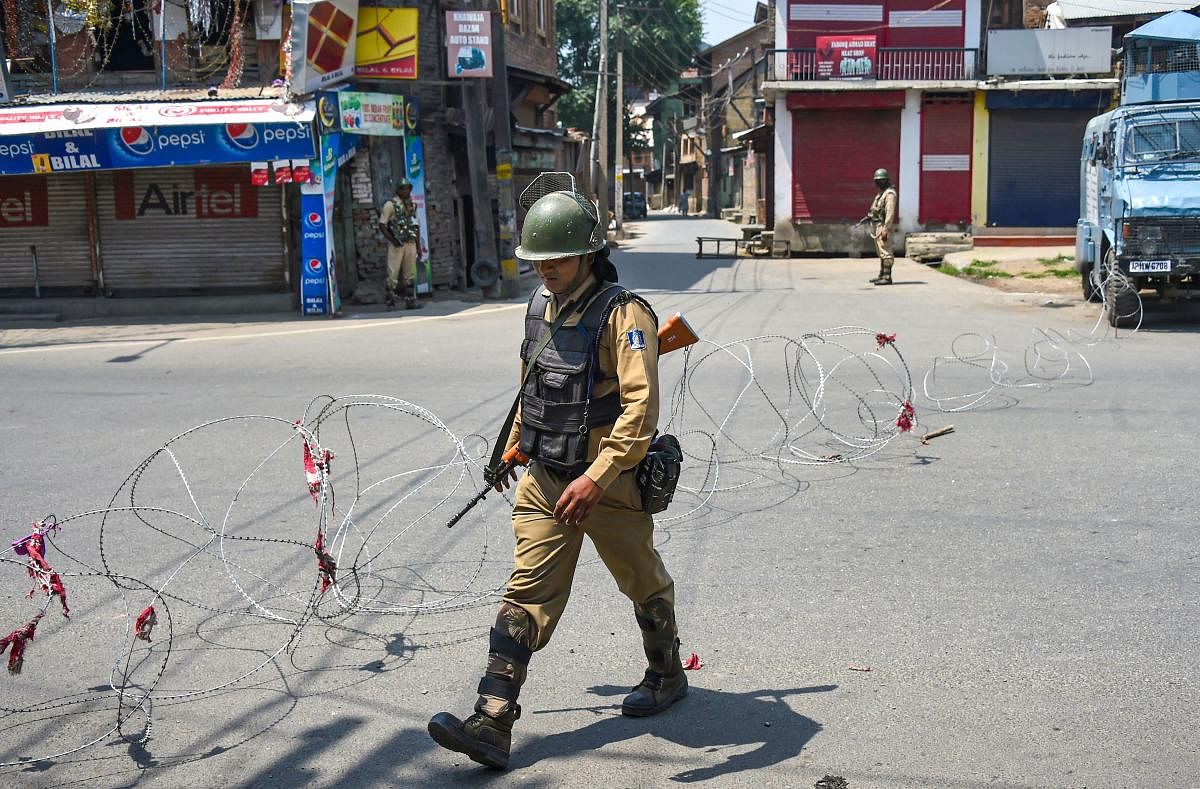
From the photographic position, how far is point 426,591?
5590mm

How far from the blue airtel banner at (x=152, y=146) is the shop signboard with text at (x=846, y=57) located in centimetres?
1595

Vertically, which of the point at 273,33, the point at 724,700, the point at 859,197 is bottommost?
the point at 724,700

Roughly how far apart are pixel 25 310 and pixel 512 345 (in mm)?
9477

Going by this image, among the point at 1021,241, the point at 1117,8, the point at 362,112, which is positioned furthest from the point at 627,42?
the point at 362,112

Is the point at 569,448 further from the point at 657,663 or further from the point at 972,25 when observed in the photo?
the point at 972,25

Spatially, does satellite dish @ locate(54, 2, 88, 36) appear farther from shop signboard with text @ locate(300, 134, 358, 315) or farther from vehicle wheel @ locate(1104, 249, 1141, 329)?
vehicle wheel @ locate(1104, 249, 1141, 329)

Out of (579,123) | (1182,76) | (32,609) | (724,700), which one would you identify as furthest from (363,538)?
(579,123)

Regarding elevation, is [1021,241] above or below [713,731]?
above

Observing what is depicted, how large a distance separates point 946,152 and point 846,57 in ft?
11.4

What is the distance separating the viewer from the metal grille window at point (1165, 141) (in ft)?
48.6

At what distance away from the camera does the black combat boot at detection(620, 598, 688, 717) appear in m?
4.21

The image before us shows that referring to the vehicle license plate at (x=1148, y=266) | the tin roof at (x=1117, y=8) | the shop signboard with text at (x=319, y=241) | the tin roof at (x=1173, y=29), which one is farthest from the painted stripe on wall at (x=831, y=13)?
the vehicle license plate at (x=1148, y=266)

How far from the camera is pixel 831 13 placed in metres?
29.9

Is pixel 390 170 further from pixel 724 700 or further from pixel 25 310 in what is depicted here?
pixel 724 700
